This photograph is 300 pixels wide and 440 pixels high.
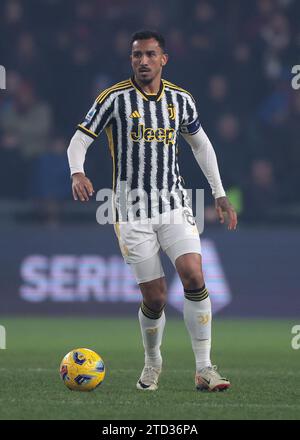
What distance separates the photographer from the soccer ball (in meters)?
7.25

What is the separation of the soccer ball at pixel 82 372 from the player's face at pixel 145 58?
1.81 meters

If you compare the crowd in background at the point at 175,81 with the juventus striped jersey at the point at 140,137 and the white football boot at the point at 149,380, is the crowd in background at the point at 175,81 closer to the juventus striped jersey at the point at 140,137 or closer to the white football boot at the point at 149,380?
the juventus striped jersey at the point at 140,137

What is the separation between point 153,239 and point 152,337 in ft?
2.14

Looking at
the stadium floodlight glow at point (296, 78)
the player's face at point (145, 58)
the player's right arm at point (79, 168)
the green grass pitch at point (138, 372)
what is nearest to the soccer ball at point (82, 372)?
the green grass pitch at point (138, 372)

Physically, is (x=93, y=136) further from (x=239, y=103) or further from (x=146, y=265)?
(x=239, y=103)

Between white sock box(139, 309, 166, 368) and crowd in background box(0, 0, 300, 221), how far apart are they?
6.14 metres

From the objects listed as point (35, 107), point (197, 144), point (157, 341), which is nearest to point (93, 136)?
point (197, 144)

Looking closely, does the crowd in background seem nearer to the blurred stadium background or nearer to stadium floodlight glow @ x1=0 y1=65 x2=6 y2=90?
the blurred stadium background

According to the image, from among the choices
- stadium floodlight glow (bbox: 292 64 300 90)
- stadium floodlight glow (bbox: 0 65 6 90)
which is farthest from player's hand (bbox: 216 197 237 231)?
stadium floodlight glow (bbox: 292 64 300 90)

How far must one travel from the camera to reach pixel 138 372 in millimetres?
8656

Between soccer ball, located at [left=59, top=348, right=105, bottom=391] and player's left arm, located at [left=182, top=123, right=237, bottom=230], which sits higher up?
player's left arm, located at [left=182, top=123, right=237, bottom=230]

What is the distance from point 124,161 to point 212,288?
6.48 metres

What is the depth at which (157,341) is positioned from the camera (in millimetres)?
7738
